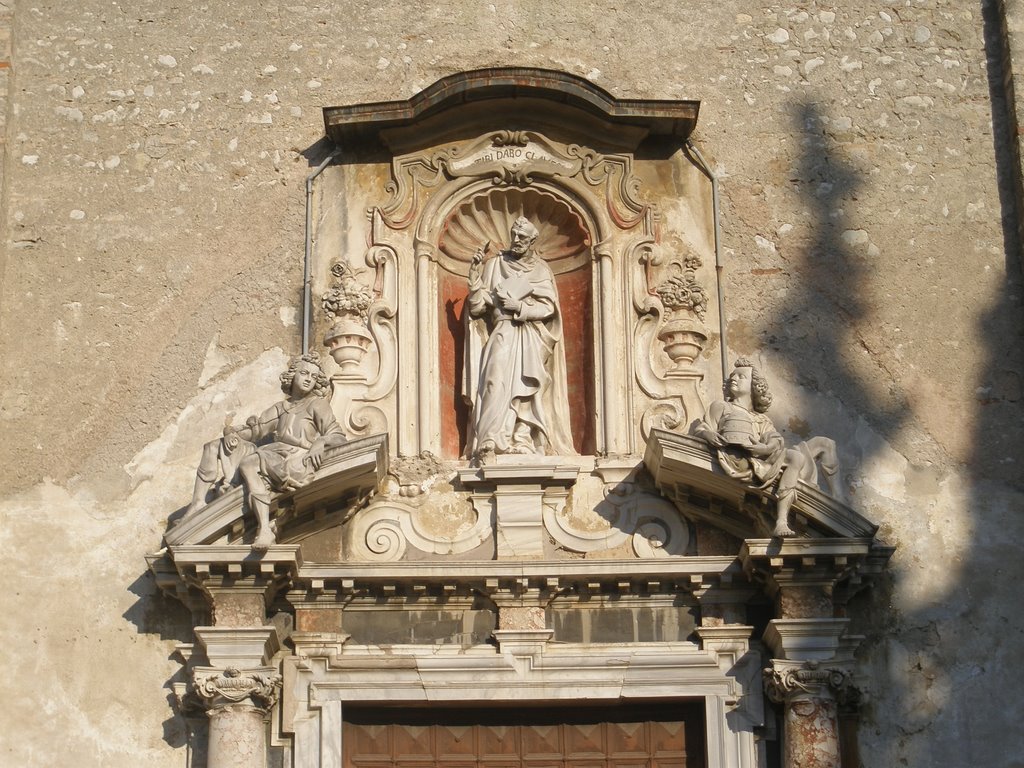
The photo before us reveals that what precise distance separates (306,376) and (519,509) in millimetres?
1382

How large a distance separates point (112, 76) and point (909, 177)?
15.9ft

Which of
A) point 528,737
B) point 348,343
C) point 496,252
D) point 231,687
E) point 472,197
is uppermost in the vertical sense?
point 472,197

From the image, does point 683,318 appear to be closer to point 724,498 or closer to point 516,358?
point 516,358

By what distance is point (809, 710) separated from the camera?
33.7 ft

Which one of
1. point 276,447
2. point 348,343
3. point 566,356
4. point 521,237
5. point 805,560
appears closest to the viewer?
point 805,560

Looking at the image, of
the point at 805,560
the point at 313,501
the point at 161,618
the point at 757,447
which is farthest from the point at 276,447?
the point at 805,560

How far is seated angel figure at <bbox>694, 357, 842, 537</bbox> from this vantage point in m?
10.4

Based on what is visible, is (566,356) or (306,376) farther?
(566,356)

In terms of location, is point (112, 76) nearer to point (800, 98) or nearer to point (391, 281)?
point (391, 281)

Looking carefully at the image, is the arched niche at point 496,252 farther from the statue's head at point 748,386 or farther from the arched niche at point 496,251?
the statue's head at point 748,386

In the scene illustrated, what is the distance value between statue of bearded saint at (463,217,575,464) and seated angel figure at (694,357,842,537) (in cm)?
93

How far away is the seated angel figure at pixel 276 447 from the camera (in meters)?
10.4

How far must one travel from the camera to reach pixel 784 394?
36.9ft

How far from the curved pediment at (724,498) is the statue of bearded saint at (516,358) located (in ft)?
2.14
